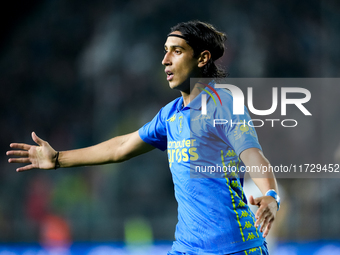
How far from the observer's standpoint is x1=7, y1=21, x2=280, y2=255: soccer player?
2.22m

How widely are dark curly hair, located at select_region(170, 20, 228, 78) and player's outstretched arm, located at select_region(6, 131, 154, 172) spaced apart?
2.64ft

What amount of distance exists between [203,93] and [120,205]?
6619mm

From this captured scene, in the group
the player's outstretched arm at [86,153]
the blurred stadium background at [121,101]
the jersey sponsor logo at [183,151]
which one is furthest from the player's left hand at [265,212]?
the blurred stadium background at [121,101]

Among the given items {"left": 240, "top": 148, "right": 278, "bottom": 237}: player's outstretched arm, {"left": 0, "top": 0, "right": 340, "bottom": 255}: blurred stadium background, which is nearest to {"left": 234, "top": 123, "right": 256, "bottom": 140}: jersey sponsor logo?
{"left": 240, "top": 148, "right": 278, "bottom": 237}: player's outstretched arm

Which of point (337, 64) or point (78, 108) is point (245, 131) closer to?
point (78, 108)

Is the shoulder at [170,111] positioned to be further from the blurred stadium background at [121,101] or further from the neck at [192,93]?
the blurred stadium background at [121,101]

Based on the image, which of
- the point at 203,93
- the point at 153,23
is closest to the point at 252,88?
the point at 153,23

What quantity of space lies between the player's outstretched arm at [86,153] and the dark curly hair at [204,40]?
2.64ft

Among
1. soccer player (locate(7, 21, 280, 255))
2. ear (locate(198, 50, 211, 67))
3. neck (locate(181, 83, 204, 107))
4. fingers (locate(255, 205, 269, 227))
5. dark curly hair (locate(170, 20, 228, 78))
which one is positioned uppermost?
dark curly hair (locate(170, 20, 228, 78))

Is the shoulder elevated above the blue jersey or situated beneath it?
elevated above

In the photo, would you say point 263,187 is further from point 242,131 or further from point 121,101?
point 121,101

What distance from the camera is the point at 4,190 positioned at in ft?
29.4

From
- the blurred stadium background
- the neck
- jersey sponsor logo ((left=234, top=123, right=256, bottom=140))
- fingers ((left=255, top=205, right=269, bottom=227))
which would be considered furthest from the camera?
the blurred stadium background

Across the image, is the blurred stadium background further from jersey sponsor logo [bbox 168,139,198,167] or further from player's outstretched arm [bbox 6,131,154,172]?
jersey sponsor logo [bbox 168,139,198,167]
